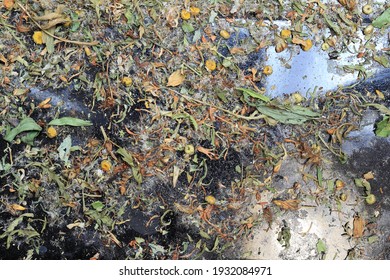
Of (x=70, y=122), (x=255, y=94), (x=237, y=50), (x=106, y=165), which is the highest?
(x=237, y=50)

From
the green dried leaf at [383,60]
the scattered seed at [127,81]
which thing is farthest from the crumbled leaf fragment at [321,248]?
the scattered seed at [127,81]

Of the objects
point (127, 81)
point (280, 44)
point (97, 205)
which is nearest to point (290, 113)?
point (280, 44)

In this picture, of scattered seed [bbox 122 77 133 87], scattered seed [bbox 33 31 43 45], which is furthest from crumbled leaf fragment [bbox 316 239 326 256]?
scattered seed [bbox 33 31 43 45]

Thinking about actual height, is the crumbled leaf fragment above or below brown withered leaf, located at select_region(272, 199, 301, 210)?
below

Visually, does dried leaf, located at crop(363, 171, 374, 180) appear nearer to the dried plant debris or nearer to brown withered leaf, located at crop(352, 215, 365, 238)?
the dried plant debris

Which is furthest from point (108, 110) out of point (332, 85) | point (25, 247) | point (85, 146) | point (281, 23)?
point (332, 85)

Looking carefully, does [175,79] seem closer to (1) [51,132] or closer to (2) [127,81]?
(2) [127,81]

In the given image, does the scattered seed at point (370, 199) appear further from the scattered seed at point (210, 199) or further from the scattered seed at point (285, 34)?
the scattered seed at point (285, 34)

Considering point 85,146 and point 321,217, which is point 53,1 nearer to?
point 85,146
